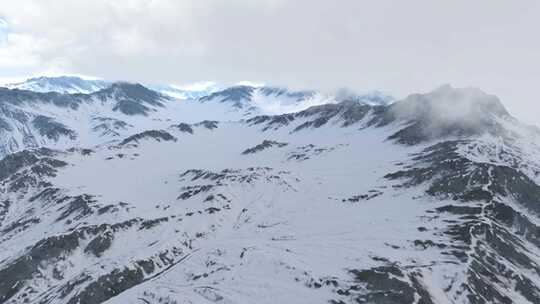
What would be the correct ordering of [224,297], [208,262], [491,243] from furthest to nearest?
[208,262] → [491,243] → [224,297]

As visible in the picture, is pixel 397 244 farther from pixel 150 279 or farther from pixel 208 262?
pixel 150 279

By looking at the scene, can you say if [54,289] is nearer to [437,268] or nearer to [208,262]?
[208,262]

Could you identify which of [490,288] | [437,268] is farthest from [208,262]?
[490,288]

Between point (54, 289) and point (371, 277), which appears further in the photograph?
point (54, 289)

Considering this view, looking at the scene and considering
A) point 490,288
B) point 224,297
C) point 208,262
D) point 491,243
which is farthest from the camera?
point 208,262

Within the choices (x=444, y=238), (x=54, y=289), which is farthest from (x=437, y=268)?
(x=54, y=289)

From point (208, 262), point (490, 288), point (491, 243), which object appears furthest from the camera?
point (208, 262)

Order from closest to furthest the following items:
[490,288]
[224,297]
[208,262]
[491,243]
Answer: [490,288] → [224,297] → [491,243] → [208,262]

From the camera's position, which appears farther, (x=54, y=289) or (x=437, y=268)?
(x=54, y=289)
